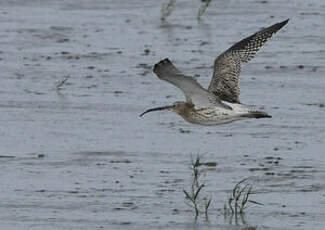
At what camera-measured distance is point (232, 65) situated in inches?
446

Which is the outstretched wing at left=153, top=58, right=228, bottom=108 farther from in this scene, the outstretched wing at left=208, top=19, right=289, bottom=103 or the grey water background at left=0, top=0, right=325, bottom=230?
Result: the grey water background at left=0, top=0, right=325, bottom=230

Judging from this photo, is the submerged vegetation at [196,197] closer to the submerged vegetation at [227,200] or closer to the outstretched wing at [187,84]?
the submerged vegetation at [227,200]

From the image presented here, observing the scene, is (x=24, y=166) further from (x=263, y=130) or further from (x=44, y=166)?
(x=263, y=130)

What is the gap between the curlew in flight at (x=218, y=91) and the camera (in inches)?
384

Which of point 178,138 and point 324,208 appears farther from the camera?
point 178,138

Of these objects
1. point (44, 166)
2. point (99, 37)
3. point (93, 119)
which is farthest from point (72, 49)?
point (44, 166)

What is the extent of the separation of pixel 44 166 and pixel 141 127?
145 centimetres

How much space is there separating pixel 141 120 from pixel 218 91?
1.34 metres

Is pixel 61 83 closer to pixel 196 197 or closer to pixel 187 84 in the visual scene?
pixel 187 84

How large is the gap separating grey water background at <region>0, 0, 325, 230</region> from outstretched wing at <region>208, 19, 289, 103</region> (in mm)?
502

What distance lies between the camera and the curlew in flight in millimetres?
9750

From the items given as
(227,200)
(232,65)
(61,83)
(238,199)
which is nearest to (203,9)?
(61,83)

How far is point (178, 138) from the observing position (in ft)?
38.1

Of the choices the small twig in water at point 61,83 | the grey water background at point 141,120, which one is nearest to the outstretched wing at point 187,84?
the grey water background at point 141,120
